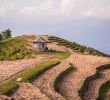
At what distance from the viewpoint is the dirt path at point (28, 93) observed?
1620 inches

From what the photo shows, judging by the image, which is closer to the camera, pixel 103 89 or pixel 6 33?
pixel 103 89

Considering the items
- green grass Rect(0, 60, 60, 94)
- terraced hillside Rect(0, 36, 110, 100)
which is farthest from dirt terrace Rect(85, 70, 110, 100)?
green grass Rect(0, 60, 60, 94)

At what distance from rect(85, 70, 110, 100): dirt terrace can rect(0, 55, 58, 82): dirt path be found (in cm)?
948

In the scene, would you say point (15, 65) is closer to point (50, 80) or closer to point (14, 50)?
point (50, 80)

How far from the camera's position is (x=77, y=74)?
5722 cm

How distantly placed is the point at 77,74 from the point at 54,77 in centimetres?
529

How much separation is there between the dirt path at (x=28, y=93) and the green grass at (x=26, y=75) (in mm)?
974

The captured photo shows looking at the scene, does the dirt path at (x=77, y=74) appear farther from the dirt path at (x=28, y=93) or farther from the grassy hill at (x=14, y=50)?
the grassy hill at (x=14, y=50)

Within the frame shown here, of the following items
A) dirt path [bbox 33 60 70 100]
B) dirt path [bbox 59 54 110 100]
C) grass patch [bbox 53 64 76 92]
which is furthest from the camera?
grass patch [bbox 53 64 76 92]

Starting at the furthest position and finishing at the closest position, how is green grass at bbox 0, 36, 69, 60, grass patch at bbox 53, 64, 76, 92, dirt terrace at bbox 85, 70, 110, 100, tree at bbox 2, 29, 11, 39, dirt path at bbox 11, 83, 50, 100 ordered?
1. tree at bbox 2, 29, 11, 39
2. green grass at bbox 0, 36, 69, 60
3. grass patch at bbox 53, 64, 76, 92
4. dirt terrace at bbox 85, 70, 110, 100
5. dirt path at bbox 11, 83, 50, 100

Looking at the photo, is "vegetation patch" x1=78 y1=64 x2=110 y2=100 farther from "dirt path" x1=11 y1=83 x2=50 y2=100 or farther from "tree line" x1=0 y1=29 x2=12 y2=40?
"tree line" x1=0 y1=29 x2=12 y2=40

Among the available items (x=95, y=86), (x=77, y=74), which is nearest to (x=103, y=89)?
(x=95, y=86)

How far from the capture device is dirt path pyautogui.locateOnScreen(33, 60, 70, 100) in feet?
144

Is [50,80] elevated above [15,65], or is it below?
above
